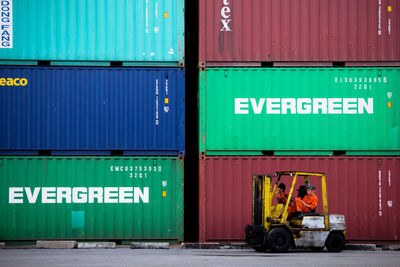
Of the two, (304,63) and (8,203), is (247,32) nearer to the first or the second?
(304,63)

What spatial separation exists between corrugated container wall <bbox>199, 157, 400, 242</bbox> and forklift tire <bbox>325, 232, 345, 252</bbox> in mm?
1289

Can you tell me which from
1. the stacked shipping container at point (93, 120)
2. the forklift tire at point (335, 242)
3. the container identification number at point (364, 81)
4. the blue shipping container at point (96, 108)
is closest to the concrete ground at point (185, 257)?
the forklift tire at point (335, 242)

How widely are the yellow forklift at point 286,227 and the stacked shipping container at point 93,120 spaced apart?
2281 mm

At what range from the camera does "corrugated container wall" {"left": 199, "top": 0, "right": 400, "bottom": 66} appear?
49.4ft

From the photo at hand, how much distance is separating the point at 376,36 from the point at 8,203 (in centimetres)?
1010

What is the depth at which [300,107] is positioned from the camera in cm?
1498

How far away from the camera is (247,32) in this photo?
15094 millimetres

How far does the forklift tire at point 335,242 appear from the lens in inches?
525

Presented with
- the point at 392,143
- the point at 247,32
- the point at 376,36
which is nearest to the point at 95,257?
the point at 247,32

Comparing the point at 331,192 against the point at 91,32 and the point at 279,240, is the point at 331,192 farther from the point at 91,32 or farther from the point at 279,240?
the point at 91,32

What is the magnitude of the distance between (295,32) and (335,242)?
17.5ft

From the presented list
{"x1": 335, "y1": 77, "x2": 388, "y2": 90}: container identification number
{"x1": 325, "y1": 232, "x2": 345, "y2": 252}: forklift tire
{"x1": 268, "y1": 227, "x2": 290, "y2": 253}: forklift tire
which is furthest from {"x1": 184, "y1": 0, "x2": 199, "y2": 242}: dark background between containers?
{"x1": 335, "y1": 77, "x2": 388, "y2": 90}: container identification number

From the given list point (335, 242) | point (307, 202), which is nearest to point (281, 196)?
point (307, 202)

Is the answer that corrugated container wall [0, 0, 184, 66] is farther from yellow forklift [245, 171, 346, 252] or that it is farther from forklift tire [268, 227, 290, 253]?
forklift tire [268, 227, 290, 253]
